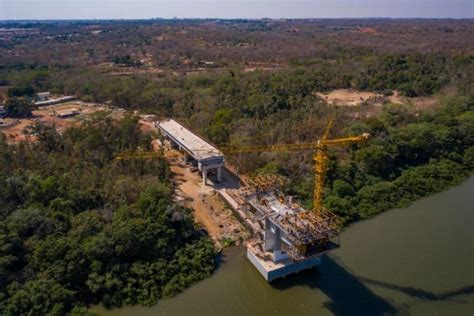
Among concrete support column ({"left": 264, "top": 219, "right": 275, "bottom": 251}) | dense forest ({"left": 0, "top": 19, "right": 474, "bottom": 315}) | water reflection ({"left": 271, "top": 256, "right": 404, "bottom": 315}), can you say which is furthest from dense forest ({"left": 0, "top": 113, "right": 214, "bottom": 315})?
water reflection ({"left": 271, "top": 256, "right": 404, "bottom": 315})

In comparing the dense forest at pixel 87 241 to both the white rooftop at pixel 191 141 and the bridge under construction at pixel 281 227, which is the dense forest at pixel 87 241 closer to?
the bridge under construction at pixel 281 227

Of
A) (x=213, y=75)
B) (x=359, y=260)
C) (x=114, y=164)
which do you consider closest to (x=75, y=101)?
(x=213, y=75)

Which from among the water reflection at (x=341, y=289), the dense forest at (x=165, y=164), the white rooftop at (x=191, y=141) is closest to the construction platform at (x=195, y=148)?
the white rooftop at (x=191, y=141)

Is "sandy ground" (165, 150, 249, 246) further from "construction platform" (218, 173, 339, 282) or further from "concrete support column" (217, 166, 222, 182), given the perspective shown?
"construction platform" (218, 173, 339, 282)

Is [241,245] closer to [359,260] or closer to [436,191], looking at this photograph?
[359,260]

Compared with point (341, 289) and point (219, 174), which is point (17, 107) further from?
point (341, 289)
